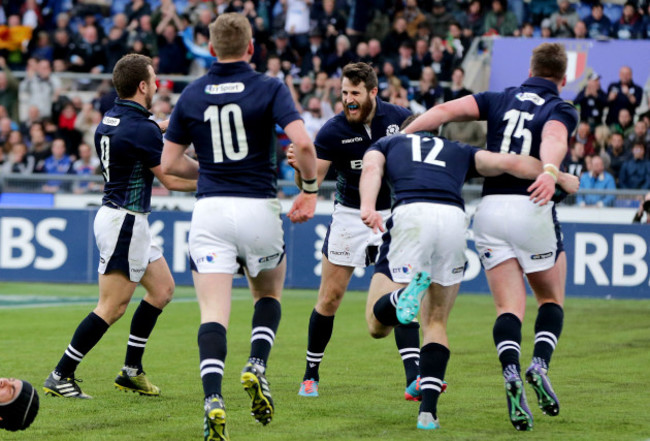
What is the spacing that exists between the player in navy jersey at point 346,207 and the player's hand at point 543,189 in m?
1.87

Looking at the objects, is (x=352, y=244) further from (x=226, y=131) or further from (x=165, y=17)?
(x=165, y=17)

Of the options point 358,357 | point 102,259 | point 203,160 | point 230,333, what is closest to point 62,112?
point 230,333

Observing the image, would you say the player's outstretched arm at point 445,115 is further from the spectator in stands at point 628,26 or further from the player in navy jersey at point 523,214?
the spectator in stands at point 628,26

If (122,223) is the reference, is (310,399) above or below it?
below

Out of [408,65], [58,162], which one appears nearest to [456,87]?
[408,65]

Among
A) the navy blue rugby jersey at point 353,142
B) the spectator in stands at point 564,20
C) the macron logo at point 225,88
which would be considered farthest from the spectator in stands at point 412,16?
the macron logo at point 225,88

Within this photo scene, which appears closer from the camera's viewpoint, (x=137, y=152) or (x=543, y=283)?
(x=543, y=283)

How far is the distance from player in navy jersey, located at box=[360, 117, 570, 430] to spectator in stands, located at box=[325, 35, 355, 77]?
14.4m

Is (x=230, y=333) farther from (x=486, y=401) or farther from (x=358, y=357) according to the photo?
(x=486, y=401)

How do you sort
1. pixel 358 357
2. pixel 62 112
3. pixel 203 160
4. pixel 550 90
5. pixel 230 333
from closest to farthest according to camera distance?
pixel 203 160 → pixel 550 90 → pixel 358 357 → pixel 230 333 → pixel 62 112

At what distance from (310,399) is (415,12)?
49.4 ft

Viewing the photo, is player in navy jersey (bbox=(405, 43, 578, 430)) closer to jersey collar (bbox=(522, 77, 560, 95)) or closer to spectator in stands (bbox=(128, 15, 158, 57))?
jersey collar (bbox=(522, 77, 560, 95))

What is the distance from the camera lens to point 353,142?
8297 millimetres

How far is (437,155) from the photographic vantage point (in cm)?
675
